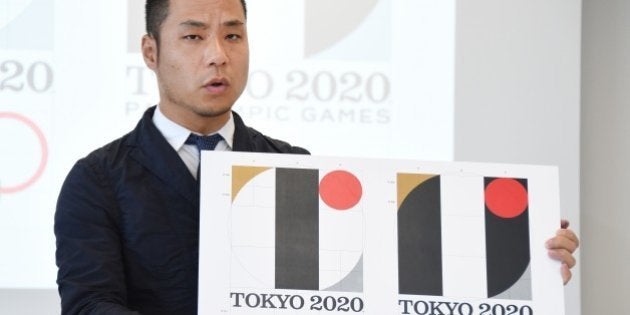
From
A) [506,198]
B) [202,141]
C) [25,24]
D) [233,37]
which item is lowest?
[506,198]

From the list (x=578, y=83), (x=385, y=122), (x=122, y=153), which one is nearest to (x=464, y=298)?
(x=122, y=153)

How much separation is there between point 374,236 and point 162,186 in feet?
1.45

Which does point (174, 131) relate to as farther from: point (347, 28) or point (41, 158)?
point (347, 28)

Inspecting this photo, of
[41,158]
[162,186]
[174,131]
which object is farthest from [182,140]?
[41,158]

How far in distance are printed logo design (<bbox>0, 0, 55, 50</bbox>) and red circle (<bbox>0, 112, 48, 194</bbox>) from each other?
0.76ft

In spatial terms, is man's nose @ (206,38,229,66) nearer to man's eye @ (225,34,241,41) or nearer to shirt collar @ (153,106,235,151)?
man's eye @ (225,34,241,41)

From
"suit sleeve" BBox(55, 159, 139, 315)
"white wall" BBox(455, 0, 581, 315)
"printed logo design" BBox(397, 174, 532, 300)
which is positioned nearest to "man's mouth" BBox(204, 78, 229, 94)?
"suit sleeve" BBox(55, 159, 139, 315)

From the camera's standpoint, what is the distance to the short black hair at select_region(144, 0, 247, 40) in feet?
6.30

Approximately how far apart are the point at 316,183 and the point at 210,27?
408 millimetres

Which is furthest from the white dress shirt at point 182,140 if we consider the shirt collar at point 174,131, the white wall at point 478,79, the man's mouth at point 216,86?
the white wall at point 478,79

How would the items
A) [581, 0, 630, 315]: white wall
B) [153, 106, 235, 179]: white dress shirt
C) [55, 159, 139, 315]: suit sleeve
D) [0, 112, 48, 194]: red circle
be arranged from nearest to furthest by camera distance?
[55, 159, 139, 315]: suit sleeve < [153, 106, 235, 179]: white dress shirt < [0, 112, 48, 194]: red circle < [581, 0, 630, 315]: white wall

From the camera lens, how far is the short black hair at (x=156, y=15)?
75.6 inches

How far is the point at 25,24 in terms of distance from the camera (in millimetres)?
2961

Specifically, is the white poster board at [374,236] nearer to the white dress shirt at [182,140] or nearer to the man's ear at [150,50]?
the white dress shirt at [182,140]
